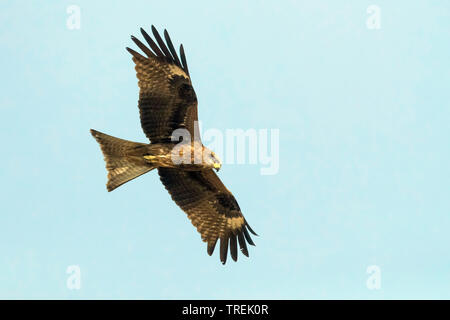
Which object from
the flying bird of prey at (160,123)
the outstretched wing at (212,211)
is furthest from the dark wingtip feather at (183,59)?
the outstretched wing at (212,211)

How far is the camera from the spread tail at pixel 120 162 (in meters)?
11.3

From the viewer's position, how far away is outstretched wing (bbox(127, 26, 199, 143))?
11.1 metres

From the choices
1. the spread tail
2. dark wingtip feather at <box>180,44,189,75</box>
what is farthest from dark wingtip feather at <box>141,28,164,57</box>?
the spread tail

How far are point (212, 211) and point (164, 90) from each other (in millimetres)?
2767

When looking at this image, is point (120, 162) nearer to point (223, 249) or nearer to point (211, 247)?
point (211, 247)

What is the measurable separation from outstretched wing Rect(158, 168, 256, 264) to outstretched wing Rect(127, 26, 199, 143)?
134 cm

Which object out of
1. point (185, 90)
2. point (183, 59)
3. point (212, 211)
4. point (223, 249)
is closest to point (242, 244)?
point (223, 249)

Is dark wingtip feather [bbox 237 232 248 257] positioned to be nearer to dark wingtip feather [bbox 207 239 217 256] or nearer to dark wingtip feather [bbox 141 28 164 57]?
dark wingtip feather [bbox 207 239 217 256]

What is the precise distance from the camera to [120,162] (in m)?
11.4

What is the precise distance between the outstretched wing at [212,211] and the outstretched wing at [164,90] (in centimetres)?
134

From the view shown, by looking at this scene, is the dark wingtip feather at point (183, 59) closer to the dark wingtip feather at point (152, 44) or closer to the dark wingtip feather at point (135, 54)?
the dark wingtip feather at point (152, 44)
